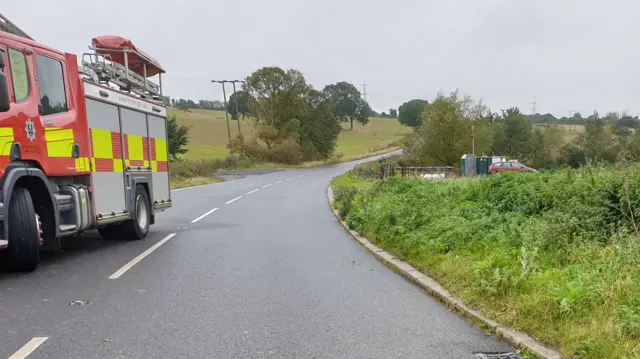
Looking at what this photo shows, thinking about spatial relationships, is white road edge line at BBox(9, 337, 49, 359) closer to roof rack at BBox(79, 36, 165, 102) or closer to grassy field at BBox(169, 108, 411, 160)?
roof rack at BBox(79, 36, 165, 102)

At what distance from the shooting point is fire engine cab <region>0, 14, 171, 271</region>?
686 centimetres

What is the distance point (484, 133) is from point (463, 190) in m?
43.4

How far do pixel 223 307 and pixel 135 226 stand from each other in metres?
5.40

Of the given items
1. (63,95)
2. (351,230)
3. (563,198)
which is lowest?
(351,230)

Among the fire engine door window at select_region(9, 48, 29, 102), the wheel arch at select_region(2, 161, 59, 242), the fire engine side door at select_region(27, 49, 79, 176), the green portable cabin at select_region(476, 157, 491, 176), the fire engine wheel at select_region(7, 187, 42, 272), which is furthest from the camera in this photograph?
the green portable cabin at select_region(476, 157, 491, 176)

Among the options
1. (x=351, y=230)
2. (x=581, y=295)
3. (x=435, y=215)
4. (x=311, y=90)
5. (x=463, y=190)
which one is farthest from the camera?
(x=311, y=90)

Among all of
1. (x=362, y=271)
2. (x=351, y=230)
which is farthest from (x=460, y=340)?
(x=351, y=230)

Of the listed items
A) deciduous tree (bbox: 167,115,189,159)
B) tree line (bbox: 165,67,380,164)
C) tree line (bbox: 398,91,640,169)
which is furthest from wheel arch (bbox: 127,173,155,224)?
tree line (bbox: 165,67,380,164)

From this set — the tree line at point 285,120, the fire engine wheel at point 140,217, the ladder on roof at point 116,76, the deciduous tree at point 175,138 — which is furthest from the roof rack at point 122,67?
the tree line at point 285,120

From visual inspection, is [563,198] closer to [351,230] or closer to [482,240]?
[482,240]

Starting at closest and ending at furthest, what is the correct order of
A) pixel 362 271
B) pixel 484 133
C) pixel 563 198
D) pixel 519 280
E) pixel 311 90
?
pixel 519 280 → pixel 362 271 → pixel 563 198 → pixel 484 133 → pixel 311 90

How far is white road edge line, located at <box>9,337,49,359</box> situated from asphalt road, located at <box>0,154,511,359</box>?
0.08 feet

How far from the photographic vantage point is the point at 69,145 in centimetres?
797

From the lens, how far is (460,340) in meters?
4.73
